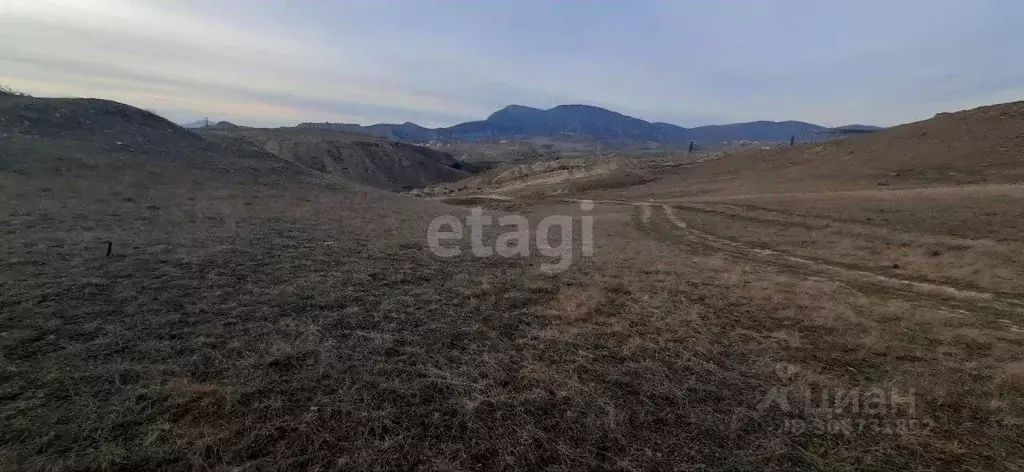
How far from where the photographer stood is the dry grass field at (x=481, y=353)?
14.1 feet

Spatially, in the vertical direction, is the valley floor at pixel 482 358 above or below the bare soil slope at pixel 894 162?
below

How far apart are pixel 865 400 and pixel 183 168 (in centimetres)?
2923

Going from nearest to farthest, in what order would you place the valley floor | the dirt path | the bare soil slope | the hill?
the valley floor < the dirt path < the bare soil slope < the hill

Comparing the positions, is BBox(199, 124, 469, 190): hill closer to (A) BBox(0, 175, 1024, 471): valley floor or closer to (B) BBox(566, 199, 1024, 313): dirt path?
(B) BBox(566, 199, 1024, 313): dirt path

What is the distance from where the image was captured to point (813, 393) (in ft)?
18.2

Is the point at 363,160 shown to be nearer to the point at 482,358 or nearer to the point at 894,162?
the point at 894,162

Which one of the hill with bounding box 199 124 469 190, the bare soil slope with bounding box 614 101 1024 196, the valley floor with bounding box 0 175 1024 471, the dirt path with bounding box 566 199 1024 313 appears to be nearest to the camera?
the valley floor with bounding box 0 175 1024 471

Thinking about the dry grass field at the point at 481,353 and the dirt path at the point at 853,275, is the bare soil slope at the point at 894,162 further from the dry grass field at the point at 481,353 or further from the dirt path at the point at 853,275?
the dry grass field at the point at 481,353

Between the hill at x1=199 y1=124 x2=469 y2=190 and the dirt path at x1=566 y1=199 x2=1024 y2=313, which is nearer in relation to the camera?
the dirt path at x1=566 y1=199 x2=1024 y2=313

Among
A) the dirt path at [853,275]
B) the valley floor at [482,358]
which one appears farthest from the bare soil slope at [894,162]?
the valley floor at [482,358]

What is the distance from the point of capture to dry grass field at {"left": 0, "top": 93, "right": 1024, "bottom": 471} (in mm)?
4285

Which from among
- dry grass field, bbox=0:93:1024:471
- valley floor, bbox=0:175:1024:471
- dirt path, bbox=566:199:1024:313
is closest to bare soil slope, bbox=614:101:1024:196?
dirt path, bbox=566:199:1024:313

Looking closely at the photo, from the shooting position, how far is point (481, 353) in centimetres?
632

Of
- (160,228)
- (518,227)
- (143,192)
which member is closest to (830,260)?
(518,227)
